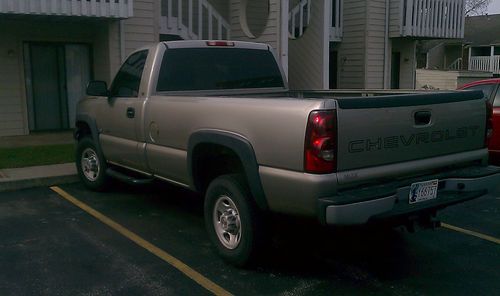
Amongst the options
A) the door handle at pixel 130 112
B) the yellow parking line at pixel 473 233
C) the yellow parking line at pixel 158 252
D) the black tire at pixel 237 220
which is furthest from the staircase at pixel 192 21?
the black tire at pixel 237 220

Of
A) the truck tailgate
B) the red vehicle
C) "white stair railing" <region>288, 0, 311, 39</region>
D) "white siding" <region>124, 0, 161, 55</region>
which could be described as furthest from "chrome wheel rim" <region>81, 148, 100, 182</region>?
"white stair railing" <region>288, 0, 311, 39</region>

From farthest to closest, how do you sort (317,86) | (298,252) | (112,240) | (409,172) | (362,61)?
1. (362,61)
2. (317,86)
3. (112,240)
4. (298,252)
5. (409,172)

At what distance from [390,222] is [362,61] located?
1402 cm

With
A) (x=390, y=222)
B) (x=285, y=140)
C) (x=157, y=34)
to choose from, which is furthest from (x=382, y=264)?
(x=157, y=34)

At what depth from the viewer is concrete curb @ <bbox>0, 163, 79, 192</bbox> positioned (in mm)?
7754

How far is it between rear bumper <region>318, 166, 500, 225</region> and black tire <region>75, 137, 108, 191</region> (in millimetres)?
4101

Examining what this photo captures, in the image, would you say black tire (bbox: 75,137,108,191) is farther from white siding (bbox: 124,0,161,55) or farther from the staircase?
the staircase

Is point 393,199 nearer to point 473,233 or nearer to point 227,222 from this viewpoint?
point 227,222

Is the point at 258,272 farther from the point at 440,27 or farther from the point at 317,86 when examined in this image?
the point at 440,27

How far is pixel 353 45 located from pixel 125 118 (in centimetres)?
1298

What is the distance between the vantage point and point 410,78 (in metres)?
19.9

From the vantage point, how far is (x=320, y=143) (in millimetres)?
3807

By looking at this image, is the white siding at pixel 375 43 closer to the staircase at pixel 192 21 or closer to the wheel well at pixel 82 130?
the staircase at pixel 192 21

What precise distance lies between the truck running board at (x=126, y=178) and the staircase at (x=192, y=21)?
6944mm
